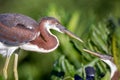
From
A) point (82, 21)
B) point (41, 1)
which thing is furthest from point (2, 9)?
point (82, 21)

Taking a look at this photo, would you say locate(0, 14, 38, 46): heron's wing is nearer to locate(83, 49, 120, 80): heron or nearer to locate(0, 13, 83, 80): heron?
locate(0, 13, 83, 80): heron

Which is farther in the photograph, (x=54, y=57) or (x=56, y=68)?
(x=54, y=57)

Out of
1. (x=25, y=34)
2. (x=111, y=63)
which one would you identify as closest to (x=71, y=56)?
(x=111, y=63)

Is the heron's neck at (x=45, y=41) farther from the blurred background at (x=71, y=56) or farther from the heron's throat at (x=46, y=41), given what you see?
the blurred background at (x=71, y=56)

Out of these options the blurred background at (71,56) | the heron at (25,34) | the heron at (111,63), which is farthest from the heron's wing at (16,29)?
the heron at (111,63)

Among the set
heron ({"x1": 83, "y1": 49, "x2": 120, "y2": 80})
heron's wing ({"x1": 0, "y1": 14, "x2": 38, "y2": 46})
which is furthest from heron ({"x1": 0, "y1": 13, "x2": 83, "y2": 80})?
heron ({"x1": 83, "y1": 49, "x2": 120, "y2": 80})

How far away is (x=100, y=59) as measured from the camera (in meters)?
2.02

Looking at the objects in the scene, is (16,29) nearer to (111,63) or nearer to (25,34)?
(25,34)

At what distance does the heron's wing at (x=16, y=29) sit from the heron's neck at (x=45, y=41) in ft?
0.08

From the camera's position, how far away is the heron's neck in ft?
6.14

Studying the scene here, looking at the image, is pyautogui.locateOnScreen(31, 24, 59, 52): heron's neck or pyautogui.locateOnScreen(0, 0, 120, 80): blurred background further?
pyautogui.locateOnScreen(0, 0, 120, 80): blurred background

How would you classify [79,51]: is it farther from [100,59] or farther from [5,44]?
[5,44]

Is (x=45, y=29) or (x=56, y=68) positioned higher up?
(x=45, y=29)

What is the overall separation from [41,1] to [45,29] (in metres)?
2.89
